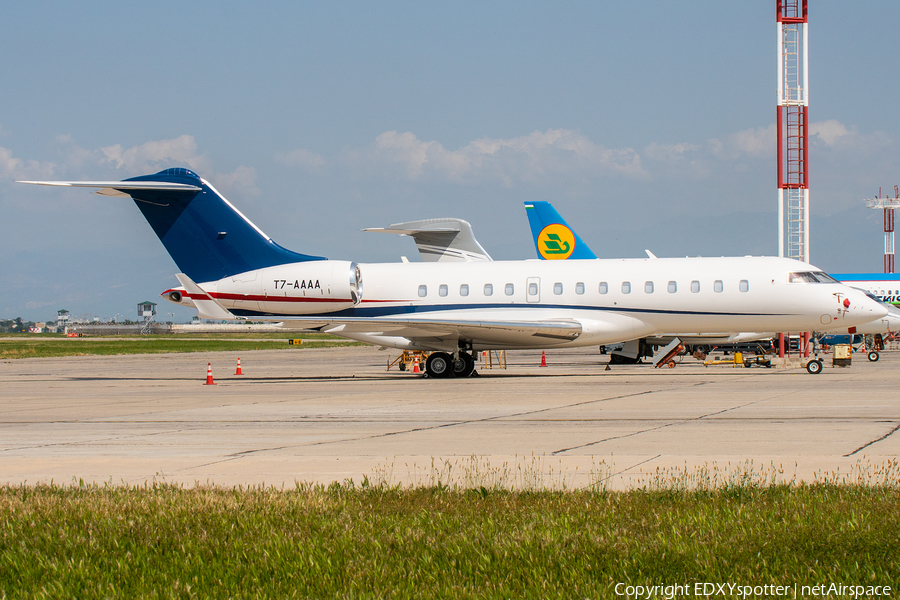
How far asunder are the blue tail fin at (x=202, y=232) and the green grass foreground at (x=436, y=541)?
65.1ft

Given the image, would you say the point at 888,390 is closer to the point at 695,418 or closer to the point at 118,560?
the point at 695,418

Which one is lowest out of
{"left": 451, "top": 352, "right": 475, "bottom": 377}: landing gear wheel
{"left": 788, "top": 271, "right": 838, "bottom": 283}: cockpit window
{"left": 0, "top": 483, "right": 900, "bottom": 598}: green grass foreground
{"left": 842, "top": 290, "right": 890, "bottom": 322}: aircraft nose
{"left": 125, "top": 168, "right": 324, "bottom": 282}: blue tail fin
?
{"left": 0, "top": 483, "right": 900, "bottom": 598}: green grass foreground

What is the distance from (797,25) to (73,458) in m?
41.1

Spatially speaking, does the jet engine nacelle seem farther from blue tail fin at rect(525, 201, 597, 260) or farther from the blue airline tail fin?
blue tail fin at rect(525, 201, 597, 260)

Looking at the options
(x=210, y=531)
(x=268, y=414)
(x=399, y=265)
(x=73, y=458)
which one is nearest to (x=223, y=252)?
(x=399, y=265)

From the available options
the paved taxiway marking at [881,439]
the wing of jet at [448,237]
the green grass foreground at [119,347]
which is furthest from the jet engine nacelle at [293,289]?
the green grass foreground at [119,347]

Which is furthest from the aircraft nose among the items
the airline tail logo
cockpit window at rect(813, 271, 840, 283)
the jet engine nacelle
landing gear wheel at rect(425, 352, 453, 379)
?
the airline tail logo

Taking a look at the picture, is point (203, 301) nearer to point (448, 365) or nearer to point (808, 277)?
point (448, 365)

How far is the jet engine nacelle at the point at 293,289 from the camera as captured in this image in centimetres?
2677

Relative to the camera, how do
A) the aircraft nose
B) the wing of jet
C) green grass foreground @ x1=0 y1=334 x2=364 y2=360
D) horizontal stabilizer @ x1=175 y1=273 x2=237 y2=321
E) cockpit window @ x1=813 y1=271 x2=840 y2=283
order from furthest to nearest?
green grass foreground @ x1=0 y1=334 x2=364 y2=360 < the wing of jet < horizontal stabilizer @ x1=175 y1=273 x2=237 y2=321 < cockpit window @ x1=813 y1=271 x2=840 y2=283 < the aircraft nose

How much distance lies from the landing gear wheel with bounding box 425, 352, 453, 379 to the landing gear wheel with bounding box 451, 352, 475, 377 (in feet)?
0.63

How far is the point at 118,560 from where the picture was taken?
572cm

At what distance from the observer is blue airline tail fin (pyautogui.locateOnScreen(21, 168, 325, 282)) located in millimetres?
27031

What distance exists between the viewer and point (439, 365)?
27.2 metres
